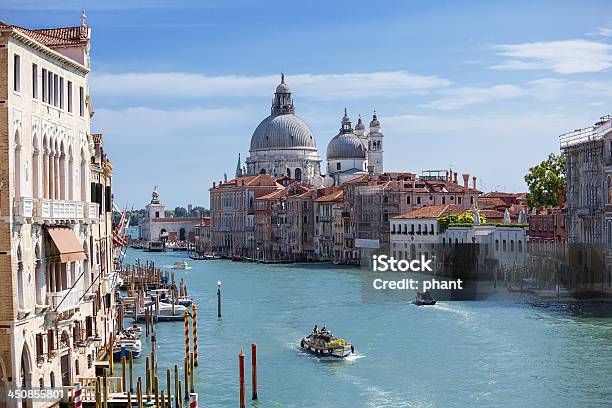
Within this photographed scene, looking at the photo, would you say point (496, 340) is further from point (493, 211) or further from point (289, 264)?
point (289, 264)

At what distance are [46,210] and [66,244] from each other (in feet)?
2.17

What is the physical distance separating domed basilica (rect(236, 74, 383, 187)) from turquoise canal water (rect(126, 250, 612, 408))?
43.0 m

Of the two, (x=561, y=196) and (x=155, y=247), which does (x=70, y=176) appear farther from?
(x=155, y=247)

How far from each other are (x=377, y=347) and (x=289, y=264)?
3500 cm

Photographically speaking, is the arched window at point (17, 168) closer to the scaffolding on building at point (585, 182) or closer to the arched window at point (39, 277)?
the arched window at point (39, 277)

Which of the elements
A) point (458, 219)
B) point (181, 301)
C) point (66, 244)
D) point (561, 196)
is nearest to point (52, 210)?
point (66, 244)

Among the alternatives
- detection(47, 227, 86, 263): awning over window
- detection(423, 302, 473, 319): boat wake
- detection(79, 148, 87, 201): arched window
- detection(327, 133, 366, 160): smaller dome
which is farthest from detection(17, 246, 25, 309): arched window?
detection(327, 133, 366, 160): smaller dome

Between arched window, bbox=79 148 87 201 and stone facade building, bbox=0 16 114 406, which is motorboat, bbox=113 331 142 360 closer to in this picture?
stone facade building, bbox=0 16 114 406

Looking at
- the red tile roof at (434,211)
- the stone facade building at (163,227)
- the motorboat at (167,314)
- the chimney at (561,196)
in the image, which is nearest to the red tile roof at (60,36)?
the motorboat at (167,314)

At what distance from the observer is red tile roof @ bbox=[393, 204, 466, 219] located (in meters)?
42.8

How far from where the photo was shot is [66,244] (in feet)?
40.0

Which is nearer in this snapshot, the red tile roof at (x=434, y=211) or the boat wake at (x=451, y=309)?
the boat wake at (x=451, y=309)

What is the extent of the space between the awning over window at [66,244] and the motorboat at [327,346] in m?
6.84

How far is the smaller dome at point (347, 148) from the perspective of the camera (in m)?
73.3
